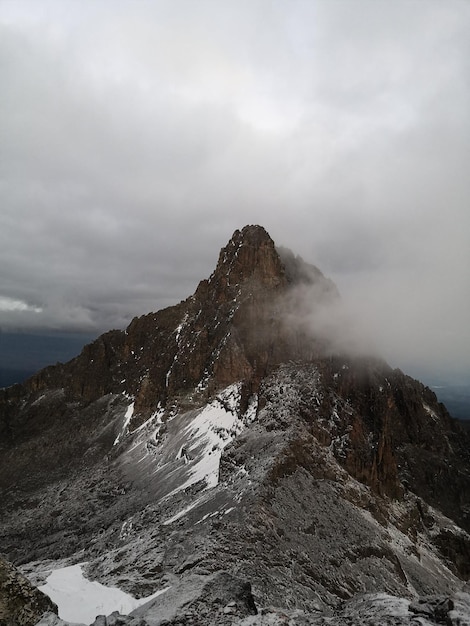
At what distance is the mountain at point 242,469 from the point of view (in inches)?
1457

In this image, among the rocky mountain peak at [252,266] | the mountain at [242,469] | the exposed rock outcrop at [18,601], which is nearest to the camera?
the exposed rock outcrop at [18,601]

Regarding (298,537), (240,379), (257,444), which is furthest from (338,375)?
(298,537)

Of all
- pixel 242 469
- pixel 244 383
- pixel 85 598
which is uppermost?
pixel 244 383

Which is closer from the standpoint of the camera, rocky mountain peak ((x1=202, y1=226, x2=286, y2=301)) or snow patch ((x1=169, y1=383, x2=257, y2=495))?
snow patch ((x1=169, y1=383, x2=257, y2=495))

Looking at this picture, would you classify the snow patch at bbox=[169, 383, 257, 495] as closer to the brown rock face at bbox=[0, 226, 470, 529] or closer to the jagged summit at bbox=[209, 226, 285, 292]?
the brown rock face at bbox=[0, 226, 470, 529]

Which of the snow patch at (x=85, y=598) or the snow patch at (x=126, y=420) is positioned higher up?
the snow patch at (x=126, y=420)

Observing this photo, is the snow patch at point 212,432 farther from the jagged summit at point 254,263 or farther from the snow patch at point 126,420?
the jagged summit at point 254,263

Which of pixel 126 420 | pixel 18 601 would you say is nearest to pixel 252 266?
pixel 126 420

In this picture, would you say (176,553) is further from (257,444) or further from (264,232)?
(264,232)

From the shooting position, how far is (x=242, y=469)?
195ft

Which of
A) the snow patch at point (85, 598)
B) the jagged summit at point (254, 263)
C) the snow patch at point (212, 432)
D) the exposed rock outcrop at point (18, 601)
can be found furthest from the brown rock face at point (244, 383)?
the exposed rock outcrop at point (18, 601)

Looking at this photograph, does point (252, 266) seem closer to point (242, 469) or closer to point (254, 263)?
point (254, 263)

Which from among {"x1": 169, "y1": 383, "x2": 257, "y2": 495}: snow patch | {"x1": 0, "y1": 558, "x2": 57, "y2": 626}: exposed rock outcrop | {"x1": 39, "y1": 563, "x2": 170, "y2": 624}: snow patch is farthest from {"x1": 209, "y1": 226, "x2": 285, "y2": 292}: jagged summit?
{"x1": 0, "y1": 558, "x2": 57, "y2": 626}: exposed rock outcrop

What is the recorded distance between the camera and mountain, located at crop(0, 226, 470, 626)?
37.0 m
